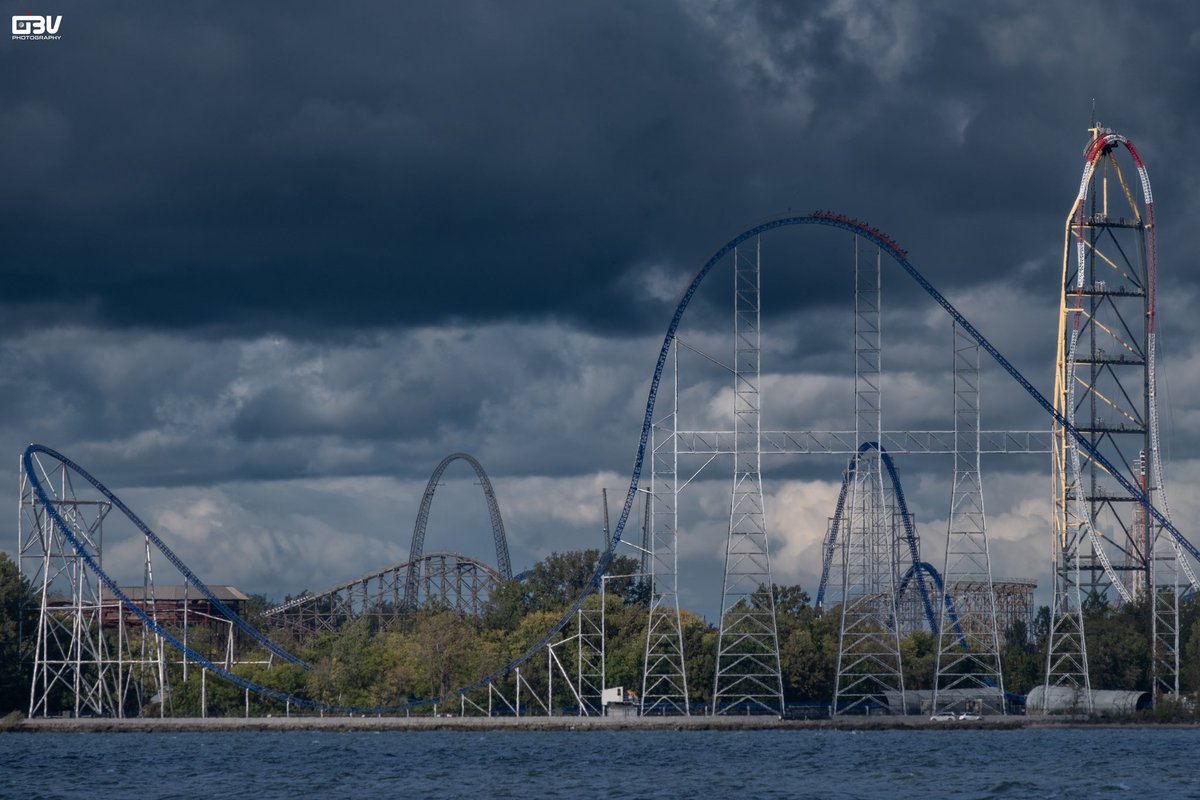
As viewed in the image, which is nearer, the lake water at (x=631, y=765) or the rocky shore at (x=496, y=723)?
the lake water at (x=631, y=765)

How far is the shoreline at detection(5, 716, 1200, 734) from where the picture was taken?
78.1 m

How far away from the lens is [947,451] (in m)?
74.1

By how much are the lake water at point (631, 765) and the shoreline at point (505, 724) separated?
0.80m

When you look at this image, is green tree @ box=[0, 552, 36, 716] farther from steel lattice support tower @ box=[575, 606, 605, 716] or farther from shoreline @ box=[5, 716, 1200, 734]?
steel lattice support tower @ box=[575, 606, 605, 716]

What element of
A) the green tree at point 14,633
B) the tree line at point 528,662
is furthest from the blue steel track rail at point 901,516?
the green tree at point 14,633

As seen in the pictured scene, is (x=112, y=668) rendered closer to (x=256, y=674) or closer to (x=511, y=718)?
(x=256, y=674)

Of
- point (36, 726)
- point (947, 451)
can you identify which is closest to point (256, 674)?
point (36, 726)

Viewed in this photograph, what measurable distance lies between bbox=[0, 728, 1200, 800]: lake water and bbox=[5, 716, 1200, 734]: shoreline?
0.80 metres

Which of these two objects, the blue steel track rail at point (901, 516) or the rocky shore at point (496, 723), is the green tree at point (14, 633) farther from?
the blue steel track rail at point (901, 516)

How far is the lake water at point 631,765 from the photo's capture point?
163 feet

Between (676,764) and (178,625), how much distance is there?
65567 millimetres

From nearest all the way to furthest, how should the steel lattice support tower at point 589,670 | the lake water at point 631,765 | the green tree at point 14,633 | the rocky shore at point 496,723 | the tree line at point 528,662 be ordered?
1. the lake water at point 631,765
2. the rocky shore at point 496,723
3. the tree line at point 528,662
4. the steel lattice support tower at point 589,670
5. the green tree at point 14,633

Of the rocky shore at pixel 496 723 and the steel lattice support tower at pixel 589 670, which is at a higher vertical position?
the steel lattice support tower at pixel 589 670

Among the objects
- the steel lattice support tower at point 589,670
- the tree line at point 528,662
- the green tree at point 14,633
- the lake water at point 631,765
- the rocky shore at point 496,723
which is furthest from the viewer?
the green tree at point 14,633
